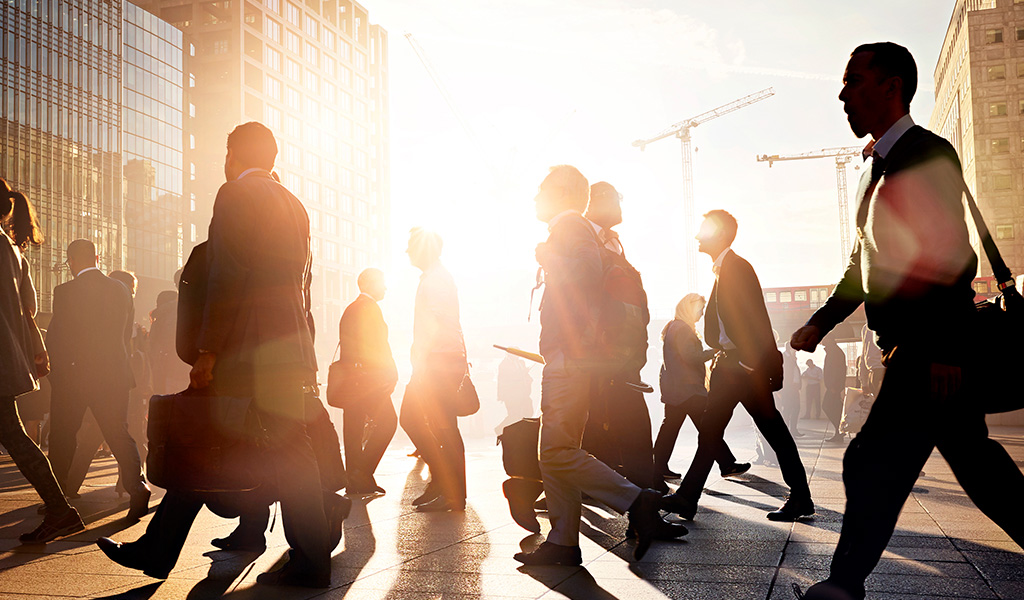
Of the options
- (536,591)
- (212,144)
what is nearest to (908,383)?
(536,591)

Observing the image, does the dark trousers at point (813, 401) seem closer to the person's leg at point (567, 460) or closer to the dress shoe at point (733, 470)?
the dress shoe at point (733, 470)

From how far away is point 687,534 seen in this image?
478cm

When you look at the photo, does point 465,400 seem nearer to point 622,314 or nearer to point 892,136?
point 622,314

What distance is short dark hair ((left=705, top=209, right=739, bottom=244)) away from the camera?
575cm

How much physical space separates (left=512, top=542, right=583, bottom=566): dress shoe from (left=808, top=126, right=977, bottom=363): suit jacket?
174 centimetres

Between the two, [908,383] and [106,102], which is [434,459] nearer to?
[908,383]

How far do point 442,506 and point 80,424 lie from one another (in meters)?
2.42

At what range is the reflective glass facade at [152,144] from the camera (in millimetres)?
62062

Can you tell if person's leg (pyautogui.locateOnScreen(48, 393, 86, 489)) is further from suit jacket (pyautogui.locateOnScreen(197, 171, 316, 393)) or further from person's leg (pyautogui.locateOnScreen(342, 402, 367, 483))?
suit jacket (pyautogui.locateOnScreen(197, 171, 316, 393))

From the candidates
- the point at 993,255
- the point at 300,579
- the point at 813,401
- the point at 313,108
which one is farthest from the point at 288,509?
the point at 313,108

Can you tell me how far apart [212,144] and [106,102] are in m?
28.9

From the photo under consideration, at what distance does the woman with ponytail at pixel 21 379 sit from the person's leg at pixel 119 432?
0.79 meters

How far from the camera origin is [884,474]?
8.59 feet

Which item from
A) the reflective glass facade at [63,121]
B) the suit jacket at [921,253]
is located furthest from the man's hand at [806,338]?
the reflective glass facade at [63,121]
